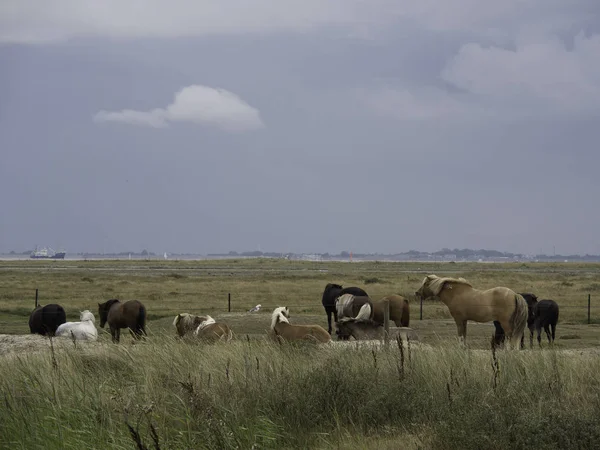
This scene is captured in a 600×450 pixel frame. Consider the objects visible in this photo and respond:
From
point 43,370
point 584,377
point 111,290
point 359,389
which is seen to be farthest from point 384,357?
point 111,290

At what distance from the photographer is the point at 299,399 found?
8.10 meters

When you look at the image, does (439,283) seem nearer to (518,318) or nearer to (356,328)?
(518,318)

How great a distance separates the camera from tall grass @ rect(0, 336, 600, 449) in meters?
6.98

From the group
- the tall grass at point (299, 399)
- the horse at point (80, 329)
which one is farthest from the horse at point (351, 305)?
the tall grass at point (299, 399)

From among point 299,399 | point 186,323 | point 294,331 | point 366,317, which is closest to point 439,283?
point 366,317

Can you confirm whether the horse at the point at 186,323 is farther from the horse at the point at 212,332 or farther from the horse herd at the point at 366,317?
the horse at the point at 212,332

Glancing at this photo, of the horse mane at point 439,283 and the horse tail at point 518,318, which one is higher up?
the horse mane at point 439,283

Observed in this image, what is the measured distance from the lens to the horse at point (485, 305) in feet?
50.3

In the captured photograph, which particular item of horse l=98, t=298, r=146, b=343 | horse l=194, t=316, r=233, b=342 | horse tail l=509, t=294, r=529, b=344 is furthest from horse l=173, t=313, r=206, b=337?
horse tail l=509, t=294, r=529, b=344

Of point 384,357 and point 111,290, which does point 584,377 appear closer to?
point 384,357

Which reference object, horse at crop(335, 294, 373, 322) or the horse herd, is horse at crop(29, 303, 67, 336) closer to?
the horse herd

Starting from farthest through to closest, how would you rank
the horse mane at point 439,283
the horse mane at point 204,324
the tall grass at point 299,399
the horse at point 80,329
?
the horse at point 80,329 → the horse mane at point 439,283 → the horse mane at point 204,324 → the tall grass at point 299,399

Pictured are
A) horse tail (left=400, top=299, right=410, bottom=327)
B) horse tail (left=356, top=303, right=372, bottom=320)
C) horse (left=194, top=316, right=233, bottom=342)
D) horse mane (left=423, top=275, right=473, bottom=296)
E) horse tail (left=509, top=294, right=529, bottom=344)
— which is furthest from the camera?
horse tail (left=400, top=299, right=410, bottom=327)

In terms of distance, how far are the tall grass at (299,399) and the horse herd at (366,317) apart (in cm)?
253
